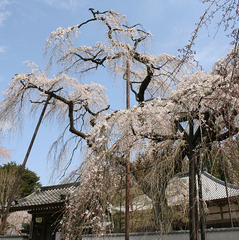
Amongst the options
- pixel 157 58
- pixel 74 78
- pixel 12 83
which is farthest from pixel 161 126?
pixel 12 83

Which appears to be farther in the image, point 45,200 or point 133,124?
point 45,200

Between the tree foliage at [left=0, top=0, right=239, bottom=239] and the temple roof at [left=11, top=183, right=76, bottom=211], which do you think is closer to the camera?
the tree foliage at [left=0, top=0, right=239, bottom=239]

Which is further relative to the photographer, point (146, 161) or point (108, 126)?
point (146, 161)

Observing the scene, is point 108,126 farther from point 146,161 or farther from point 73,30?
point 73,30

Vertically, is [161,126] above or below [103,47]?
below

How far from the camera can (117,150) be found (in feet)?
17.1

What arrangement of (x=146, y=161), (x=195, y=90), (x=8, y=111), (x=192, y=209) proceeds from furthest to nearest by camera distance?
(x=8, y=111) → (x=146, y=161) → (x=195, y=90) → (x=192, y=209)

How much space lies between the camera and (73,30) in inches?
298

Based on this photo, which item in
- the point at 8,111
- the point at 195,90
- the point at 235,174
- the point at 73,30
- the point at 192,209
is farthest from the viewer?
the point at 73,30

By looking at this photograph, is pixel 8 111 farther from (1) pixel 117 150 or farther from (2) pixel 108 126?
(1) pixel 117 150

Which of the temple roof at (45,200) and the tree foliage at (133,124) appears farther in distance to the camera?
the temple roof at (45,200)

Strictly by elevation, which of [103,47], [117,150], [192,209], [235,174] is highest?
[103,47]

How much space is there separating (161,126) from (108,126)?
1.14 m

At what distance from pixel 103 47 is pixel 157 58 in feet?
5.40
